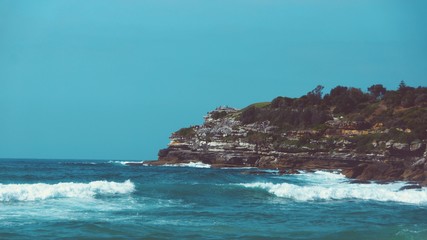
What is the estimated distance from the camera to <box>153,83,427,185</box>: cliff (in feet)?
165

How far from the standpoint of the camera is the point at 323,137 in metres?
65.0

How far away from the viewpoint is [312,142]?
63156mm

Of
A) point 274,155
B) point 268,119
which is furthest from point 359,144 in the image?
point 268,119

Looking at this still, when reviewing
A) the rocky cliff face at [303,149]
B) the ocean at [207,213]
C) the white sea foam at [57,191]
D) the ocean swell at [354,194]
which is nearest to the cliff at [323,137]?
the rocky cliff face at [303,149]

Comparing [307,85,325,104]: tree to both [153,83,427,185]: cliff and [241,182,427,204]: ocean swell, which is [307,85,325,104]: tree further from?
[241,182,427,204]: ocean swell

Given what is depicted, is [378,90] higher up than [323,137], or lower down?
higher up

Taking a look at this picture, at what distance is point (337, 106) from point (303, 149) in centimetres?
1855

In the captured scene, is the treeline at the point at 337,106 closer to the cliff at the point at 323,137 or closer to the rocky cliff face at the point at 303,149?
the cliff at the point at 323,137

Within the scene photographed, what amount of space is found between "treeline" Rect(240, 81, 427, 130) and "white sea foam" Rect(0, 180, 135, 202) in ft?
136

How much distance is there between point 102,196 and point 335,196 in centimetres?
1206

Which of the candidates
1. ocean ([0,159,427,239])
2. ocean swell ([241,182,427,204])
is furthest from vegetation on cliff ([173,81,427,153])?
ocean ([0,159,427,239])

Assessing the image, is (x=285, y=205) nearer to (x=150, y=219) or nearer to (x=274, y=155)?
(x=150, y=219)

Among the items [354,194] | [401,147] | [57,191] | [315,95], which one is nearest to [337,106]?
[315,95]

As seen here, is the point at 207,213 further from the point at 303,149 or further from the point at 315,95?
the point at 315,95
